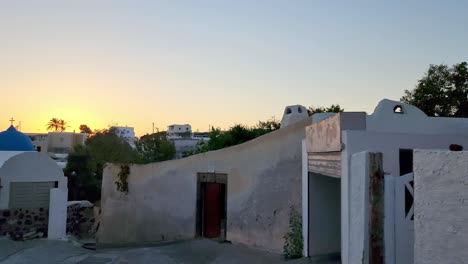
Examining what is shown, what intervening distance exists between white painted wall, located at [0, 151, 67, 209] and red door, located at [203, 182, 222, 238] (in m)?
5.81

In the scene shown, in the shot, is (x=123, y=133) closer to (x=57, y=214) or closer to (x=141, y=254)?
(x=57, y=214)

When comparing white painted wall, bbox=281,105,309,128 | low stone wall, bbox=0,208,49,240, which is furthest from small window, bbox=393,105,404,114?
low stone wall, bbox=0,208,49,240

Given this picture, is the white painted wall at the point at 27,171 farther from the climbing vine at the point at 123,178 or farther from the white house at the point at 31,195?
the climbing vine at the point at 123,178

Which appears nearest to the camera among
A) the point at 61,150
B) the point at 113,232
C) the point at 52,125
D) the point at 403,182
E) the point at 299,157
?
the point at 403,182

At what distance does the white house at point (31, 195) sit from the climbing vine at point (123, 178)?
8.07 feet

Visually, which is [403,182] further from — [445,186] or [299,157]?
[299,157]

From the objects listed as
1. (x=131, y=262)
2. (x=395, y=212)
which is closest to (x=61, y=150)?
(x=131, y=262)

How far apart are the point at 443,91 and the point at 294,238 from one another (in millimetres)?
12909

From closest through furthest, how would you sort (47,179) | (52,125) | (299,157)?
(299,157)
(47,179)
(52,125)

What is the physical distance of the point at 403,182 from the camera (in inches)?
187

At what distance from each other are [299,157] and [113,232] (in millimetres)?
11078

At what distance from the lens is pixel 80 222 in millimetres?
21359

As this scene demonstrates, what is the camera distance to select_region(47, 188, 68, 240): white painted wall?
53.7ft

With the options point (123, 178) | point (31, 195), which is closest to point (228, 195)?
point (123, 178)
